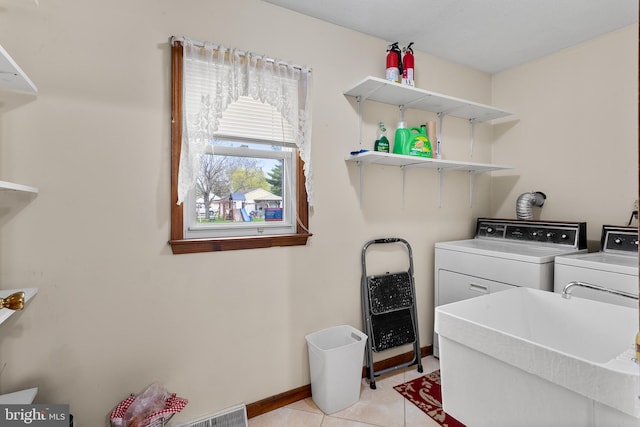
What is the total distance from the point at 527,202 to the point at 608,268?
1.00 m

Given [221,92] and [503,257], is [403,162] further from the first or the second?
[221,92]

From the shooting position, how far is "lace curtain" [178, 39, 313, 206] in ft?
5.58

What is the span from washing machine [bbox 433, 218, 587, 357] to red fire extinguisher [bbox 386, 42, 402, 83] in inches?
54.2

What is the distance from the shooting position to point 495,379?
3.59 feet

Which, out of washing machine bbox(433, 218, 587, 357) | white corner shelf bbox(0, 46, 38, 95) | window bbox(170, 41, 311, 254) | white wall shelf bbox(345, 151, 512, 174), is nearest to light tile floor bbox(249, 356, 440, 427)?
washing machine bbox(433, 218, 587, 357)

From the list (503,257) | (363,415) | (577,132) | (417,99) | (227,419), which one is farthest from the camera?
(577,132)

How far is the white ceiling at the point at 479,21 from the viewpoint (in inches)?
79.0

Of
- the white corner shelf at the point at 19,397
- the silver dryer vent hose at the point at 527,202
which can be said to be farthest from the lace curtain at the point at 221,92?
the silver dryer vent hose at the point at 527,202

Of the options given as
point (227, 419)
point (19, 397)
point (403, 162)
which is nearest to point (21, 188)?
point (19, 397)

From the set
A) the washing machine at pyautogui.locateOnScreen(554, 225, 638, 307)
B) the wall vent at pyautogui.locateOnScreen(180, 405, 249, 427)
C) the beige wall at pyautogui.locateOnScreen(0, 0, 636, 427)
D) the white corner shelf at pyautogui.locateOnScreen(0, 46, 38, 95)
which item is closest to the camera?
the white corner shelf at pyautogui.locateOnScreen(0, 46, 38, 95)

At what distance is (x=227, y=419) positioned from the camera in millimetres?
1840

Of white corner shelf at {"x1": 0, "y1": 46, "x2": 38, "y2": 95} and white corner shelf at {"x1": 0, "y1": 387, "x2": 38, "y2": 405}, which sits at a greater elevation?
white corner shelf at {"x1": 0, "y1": 46, "x2": 38, "y2": 95}

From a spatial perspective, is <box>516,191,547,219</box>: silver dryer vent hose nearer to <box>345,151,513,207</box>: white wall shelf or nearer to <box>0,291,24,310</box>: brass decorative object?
<box>345,151,513,207</box>: white wall shelf

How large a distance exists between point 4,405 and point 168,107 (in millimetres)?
1478
